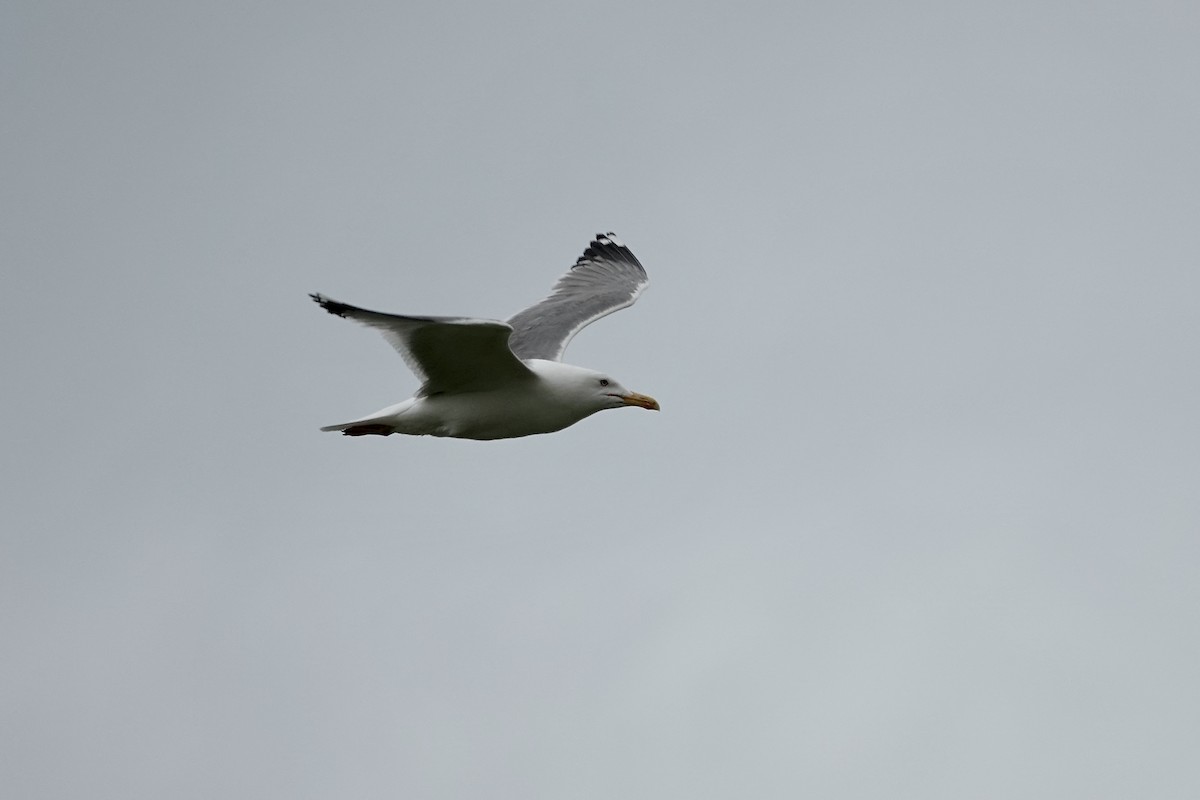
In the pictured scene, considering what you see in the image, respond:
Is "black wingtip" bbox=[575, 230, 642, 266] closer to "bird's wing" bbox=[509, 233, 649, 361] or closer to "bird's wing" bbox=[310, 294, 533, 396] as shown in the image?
"bird's wing" bbox=[509, 233, 649, 361]

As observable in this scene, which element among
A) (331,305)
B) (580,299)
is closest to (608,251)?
(580,299)

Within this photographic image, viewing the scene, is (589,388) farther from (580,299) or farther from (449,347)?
(580,299)

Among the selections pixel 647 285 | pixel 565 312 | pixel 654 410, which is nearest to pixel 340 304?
pixel 654 410

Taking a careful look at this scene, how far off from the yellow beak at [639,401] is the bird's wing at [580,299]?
1.22 meters

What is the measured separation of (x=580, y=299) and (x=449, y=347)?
4.42m

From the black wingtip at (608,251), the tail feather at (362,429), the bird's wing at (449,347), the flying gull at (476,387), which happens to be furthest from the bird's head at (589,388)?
the black wingtip at (608,251)

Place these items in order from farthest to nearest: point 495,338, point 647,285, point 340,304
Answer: point 647,285
point 495,338
point 340,304

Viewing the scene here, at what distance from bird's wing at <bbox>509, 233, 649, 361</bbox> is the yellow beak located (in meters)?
1.22

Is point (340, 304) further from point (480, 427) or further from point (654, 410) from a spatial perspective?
point (654, 410)

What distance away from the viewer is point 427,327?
1113cm

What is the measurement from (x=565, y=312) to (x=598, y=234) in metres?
2.38

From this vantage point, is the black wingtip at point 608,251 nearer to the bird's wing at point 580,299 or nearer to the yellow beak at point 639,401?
the bird's wing at point 580,299

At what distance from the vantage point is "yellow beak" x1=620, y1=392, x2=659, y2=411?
1274cm

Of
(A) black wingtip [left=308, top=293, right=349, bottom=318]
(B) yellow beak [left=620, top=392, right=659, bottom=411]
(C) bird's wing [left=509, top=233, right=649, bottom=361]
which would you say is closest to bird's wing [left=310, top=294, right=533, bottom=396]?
(A) black wingtip [left=308, top=293, right=349, bottom=318]
